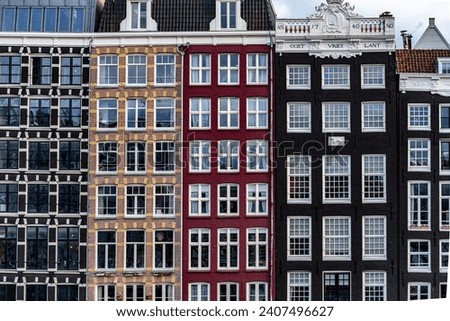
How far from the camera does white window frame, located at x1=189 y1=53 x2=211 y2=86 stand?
68.3 feet

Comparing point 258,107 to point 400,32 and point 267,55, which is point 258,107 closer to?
point 267,55

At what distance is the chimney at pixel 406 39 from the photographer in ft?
68.3

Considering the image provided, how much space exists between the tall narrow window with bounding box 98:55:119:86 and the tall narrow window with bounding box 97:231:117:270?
2890 millimetres

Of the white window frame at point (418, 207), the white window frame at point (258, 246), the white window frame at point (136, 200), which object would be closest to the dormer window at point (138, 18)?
the white window frame at point (136, 200)

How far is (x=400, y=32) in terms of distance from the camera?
819 inches

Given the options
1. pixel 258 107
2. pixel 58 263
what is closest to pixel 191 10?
pixel 258 107

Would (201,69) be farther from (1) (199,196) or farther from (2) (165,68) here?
(1) (199,196)

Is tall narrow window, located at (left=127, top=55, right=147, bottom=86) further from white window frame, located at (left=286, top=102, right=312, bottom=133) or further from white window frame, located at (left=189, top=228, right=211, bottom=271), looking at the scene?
white window frame, located at (left=189, top=228, right=211, bottom=271)

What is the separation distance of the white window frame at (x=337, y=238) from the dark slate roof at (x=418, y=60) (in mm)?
3111

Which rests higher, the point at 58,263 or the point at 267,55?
the point at 267,55

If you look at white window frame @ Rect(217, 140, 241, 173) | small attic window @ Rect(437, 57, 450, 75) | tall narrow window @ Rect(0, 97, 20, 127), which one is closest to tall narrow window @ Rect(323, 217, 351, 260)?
white window frame @ Rect(217, 140, 241, 173)

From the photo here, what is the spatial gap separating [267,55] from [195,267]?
430 cm

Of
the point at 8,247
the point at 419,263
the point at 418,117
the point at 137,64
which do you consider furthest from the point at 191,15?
the point at 419,263

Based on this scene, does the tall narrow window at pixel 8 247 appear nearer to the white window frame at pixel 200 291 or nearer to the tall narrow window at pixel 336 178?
the white window frame at pixel 200 291
